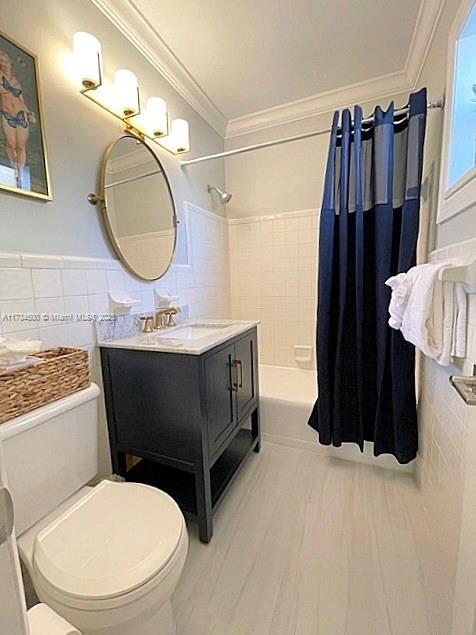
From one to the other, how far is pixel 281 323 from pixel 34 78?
7.06ft

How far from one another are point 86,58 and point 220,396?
1.51 metres

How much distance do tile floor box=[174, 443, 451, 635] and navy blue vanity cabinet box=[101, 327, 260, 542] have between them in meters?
0.16

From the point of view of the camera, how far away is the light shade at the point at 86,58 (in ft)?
3.86

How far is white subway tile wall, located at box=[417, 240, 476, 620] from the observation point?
2.90 feet

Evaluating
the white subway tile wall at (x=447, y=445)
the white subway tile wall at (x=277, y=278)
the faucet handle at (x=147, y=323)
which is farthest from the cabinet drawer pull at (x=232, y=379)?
the white subway tile wall at (x=277, y=278)

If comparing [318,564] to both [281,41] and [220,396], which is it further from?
[281,41]

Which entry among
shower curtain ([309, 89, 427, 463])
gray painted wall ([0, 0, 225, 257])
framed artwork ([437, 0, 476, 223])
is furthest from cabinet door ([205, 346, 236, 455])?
framed artwork ([437, 0, 476, 223])

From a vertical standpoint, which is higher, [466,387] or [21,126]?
[21,126]

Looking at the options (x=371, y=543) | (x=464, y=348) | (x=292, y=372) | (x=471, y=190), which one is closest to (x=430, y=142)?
(x=471, y=190)

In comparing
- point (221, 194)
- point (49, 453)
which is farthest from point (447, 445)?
point (221, 194)

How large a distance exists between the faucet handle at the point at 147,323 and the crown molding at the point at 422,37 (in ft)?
6.61

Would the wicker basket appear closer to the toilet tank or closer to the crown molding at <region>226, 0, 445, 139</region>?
the toilet tank

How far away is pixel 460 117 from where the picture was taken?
1132mm

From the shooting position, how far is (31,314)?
3.59 feet
